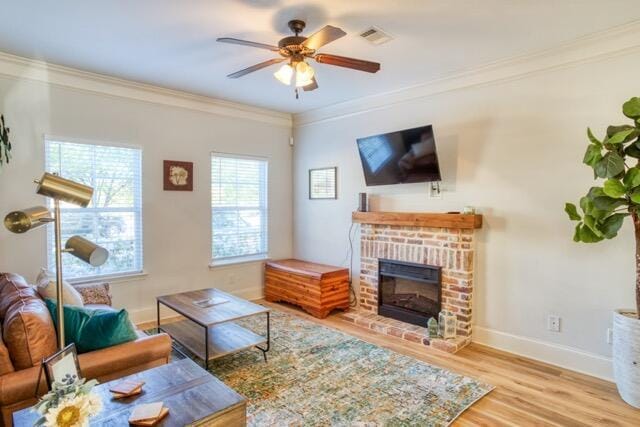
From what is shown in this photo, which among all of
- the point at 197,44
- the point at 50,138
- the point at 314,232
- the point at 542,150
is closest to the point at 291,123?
the point at 314,232

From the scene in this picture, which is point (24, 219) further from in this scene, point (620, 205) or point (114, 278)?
point (620, 205)

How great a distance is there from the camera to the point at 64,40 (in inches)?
116

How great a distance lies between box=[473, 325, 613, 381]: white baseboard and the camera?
287cm

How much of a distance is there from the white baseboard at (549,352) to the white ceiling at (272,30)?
253 centimetres

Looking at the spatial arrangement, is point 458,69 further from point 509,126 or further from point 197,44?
point 197,44

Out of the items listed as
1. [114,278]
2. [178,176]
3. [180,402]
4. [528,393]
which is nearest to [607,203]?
[528,393]

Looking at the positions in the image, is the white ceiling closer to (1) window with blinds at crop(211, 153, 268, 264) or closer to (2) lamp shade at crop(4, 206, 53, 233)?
(1) window with blinds at crop(211, 153, 268, 264)

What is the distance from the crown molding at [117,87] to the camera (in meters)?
3.35

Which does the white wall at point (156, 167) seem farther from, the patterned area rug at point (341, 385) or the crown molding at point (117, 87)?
the patterned area rug at point (341, 385)

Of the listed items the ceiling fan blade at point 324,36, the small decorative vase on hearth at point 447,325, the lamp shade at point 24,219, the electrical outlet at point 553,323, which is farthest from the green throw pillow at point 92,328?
the electrical outlet at point 553,323

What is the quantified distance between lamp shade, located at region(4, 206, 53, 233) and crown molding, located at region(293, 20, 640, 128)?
3.58 metres

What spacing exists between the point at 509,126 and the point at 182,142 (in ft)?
11.8

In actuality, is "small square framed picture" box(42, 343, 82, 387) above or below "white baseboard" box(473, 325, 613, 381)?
above

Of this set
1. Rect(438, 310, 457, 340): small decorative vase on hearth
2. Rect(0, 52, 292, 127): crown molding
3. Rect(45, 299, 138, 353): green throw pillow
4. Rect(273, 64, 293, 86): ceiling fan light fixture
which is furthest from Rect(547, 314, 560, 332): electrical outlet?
Rect(0, 52, 292, 127): crown molding
